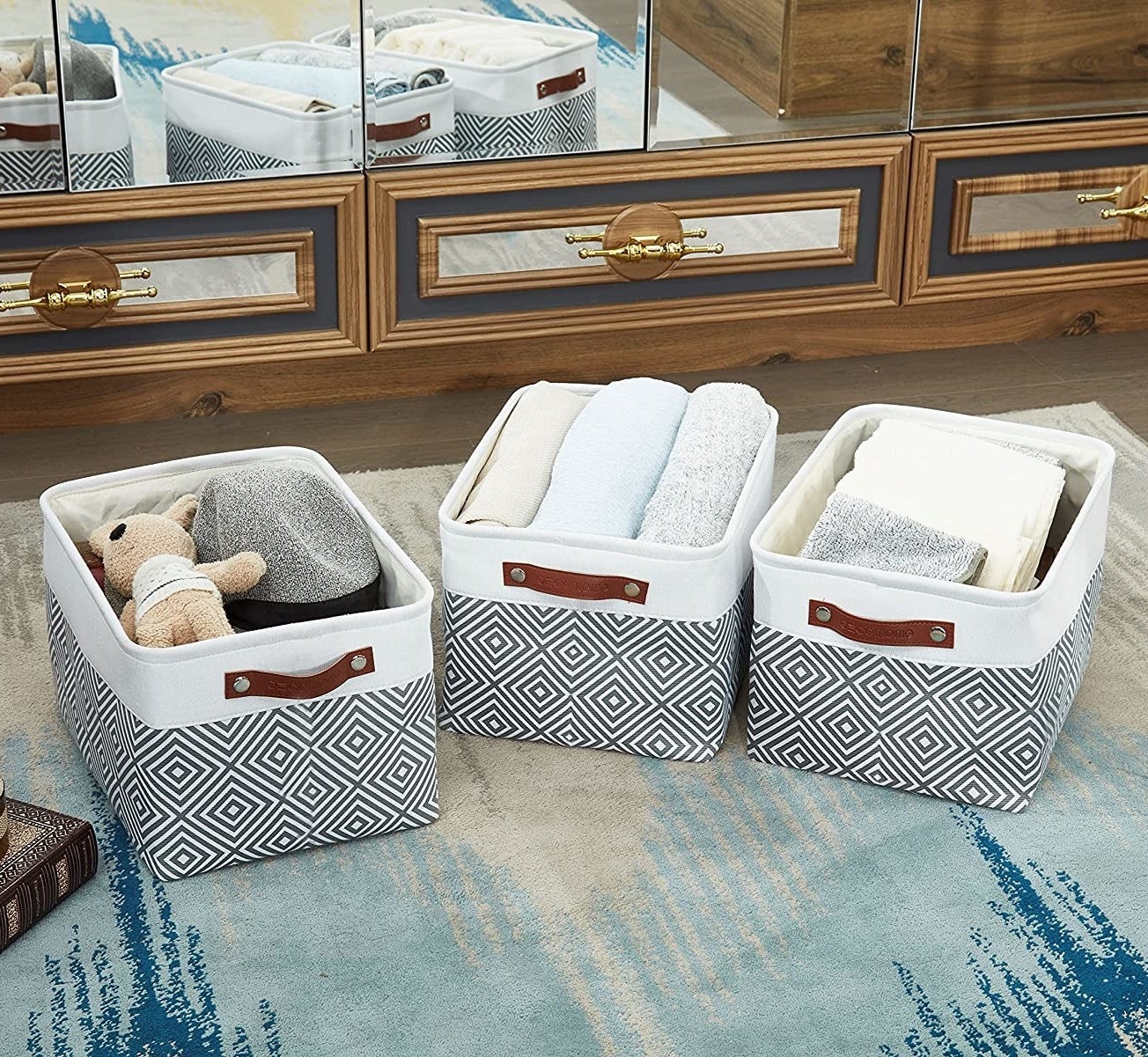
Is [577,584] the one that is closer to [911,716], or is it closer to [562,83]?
[911,716]

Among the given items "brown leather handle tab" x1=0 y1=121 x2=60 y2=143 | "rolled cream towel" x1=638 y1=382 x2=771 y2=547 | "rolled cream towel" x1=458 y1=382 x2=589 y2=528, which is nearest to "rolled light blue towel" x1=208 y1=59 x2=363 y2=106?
"brown leather handle tab" x1=0 y1=121 x2=60 y2=143

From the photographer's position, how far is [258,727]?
5.04ft

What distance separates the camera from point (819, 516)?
1.78 metres

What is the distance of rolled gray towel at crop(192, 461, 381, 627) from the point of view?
1649mm

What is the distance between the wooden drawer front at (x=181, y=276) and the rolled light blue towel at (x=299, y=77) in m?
0.11

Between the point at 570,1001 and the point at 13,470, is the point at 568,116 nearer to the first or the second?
the point at 13,470

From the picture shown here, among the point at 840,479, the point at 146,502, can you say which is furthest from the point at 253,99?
the point at 840,479

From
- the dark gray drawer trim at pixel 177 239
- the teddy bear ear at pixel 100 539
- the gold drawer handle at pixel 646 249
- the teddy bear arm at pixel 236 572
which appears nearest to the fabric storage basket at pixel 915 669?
the teddy bear arm at pixel 236 572

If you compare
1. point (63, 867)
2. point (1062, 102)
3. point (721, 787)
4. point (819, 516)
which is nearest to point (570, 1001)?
point (721, 787)

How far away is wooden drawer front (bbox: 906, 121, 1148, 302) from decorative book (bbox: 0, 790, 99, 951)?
5.29ft

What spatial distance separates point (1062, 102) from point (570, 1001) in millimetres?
1757

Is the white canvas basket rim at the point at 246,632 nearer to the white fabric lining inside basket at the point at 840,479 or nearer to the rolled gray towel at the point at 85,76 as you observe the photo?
the white fabric lining inside basket at the point at 840,479

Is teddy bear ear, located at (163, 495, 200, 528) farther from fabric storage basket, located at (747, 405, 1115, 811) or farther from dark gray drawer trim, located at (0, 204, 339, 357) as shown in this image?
dark gray drawer trim, located at (0, 204, 339, 357)

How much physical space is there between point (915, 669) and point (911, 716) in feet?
0.18
